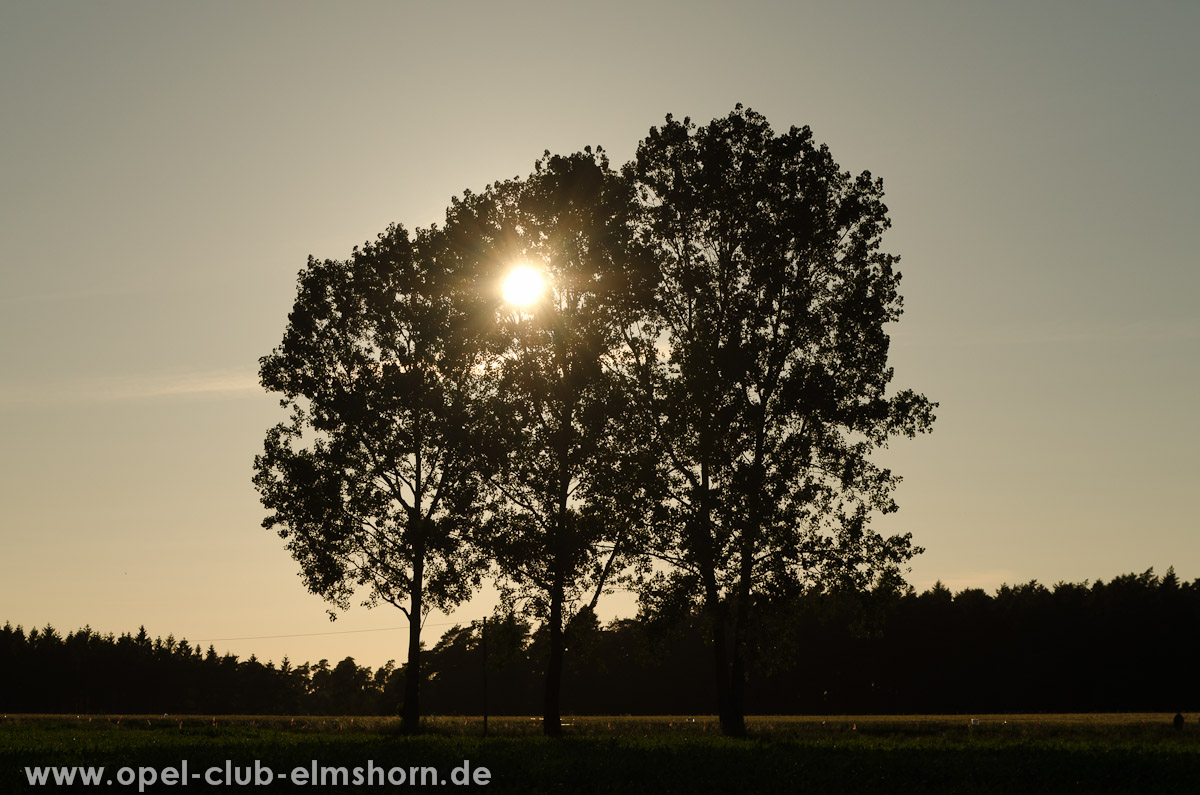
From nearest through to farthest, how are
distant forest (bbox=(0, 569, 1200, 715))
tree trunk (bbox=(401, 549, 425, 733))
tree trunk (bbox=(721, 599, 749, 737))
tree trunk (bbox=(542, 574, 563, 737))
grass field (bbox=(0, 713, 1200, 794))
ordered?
1. grass field (bbox=(0, 713, 1200, 794))
2. tree trunk (bbox=(721, 599, 749, 737))
3. tree trunk (bbox=(542, 574, 563, 737))
4. tree trunk (bbox=(401, 549, 425, 733))
5. distant forest (bbox=(0, 569, 1200, 715))

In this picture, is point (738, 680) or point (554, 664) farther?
point (554, 664)

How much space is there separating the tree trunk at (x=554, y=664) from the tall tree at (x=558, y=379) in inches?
2.4

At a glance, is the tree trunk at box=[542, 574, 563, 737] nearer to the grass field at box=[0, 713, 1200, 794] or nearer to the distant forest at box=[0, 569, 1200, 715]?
the grass field at box=[0, 713, 1200, 794]

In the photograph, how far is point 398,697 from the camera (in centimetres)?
16912

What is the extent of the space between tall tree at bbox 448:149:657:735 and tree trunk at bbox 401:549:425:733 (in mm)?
5639

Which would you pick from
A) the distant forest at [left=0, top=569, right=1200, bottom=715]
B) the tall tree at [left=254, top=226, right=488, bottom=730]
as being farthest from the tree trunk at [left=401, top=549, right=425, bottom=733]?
the distant forest at [left=0, top=569, right=1200, bottom=715]

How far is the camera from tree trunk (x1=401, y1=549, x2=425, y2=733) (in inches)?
A: 1914

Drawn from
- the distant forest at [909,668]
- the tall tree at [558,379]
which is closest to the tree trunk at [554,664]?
the tall tree at [558,379]

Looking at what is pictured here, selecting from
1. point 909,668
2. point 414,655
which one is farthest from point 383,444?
point 909,668

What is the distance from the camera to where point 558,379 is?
144 feet

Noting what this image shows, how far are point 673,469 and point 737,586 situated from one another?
5159 mm

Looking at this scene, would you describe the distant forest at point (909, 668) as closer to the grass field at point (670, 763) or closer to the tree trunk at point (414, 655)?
the tree trunk at point (414, 655)

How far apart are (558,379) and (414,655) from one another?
51.7 ft

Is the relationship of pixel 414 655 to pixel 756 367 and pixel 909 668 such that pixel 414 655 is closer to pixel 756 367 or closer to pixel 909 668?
pixel 756 367
